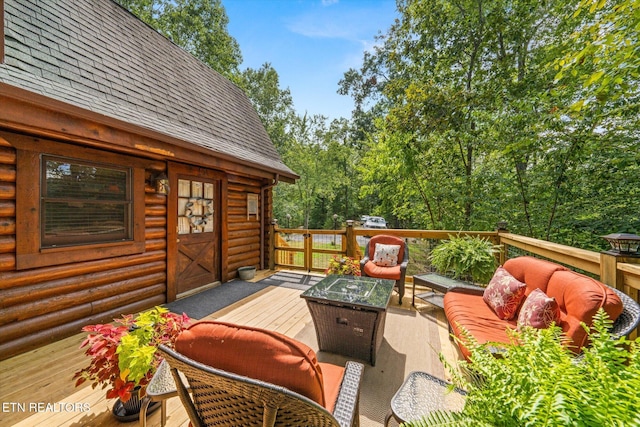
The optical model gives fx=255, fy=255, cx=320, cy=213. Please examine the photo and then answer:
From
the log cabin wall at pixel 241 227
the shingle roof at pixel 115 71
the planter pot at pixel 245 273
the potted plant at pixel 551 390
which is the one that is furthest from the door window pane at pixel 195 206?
the potted plant at pixel 551 390

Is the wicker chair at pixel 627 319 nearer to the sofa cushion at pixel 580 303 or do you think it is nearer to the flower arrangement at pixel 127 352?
the sofa cushion at pixel 580 303

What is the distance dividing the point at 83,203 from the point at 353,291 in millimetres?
3404

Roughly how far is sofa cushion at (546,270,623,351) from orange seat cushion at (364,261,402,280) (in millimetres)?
2046

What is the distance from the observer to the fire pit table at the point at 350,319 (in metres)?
2.41

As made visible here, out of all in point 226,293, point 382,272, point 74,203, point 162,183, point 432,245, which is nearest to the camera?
point 74,203

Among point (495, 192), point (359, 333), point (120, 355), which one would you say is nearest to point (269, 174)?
point (359, 333)

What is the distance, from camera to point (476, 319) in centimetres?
244

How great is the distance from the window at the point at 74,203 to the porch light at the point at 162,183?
0.24m

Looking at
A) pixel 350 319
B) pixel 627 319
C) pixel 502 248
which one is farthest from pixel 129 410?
pixel 502 248

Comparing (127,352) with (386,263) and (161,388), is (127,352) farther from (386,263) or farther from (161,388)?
(386,263)

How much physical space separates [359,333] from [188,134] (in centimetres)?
377

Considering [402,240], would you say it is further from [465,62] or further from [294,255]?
[465,62]

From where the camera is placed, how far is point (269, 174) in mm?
5723

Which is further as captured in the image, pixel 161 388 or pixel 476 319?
pixel 476 319
